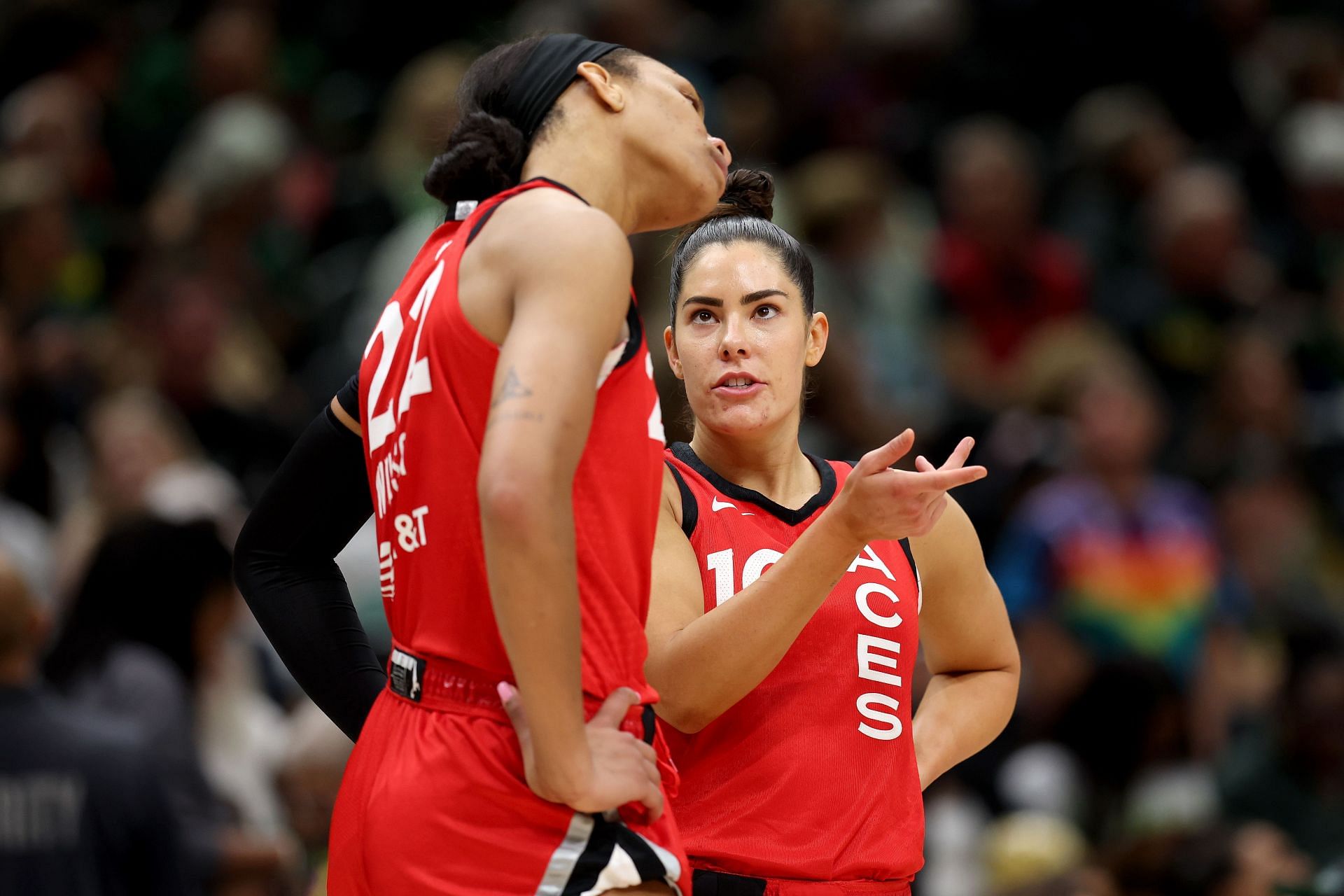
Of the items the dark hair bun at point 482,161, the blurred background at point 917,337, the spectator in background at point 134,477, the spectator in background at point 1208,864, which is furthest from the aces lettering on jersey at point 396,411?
the spectator in background at point 134,477

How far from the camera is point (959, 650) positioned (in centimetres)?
356

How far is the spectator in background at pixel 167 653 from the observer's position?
5.33m

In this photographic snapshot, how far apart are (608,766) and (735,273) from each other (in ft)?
3.96

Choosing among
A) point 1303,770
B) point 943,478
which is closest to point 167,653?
point 943,478

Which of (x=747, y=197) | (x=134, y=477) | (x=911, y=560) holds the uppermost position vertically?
(x=747, y=197)

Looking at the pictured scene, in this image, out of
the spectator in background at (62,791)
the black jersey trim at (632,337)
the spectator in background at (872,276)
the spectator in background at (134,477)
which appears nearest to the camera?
the black jersey trim at (632,337)

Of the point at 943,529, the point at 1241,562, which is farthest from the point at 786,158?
the point at 943,529

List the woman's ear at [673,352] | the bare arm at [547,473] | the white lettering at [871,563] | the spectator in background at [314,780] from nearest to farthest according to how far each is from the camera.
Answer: the bare arm at [547,473] → the white lettering at [871,563] → the woman's ear at [673,352] → the spectator in background at [314,780]

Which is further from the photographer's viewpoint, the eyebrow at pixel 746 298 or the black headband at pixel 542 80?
the eyebrow at pixel 746 298

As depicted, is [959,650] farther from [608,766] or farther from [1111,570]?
[1111,570]

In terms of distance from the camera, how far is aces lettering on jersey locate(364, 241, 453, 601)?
256 centimetres

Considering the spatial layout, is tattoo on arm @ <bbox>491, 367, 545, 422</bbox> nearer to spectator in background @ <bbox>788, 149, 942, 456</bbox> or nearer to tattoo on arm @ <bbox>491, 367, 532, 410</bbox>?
tattoo on arm @ <bbox>491, 367, 532, 410</bbox>

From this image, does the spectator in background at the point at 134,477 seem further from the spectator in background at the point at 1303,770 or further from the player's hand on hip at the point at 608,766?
the player's hand on hip at the point at 608,766

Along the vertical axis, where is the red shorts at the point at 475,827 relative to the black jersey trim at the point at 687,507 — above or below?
below
